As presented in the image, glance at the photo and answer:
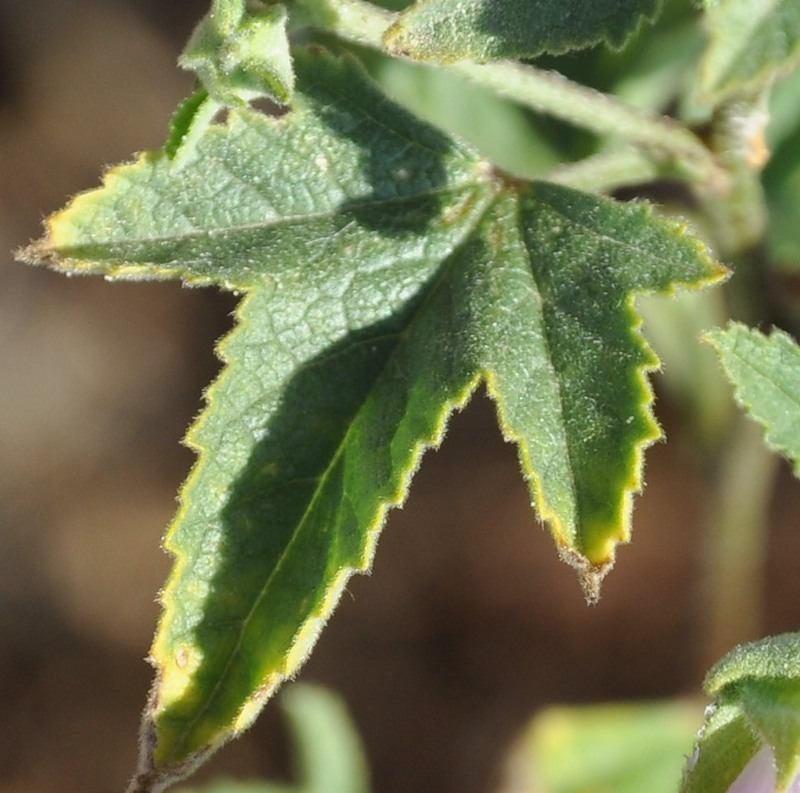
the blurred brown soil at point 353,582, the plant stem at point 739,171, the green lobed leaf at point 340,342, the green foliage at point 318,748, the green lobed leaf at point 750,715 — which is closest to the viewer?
the green lobed leaf at point 750,715

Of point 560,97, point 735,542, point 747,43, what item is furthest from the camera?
point 735,542

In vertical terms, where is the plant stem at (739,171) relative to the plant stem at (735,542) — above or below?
above

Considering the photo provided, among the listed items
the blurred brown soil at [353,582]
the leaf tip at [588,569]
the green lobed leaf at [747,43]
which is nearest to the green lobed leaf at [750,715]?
the leaf tip at [588,569]

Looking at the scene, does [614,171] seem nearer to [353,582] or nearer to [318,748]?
[318,748]

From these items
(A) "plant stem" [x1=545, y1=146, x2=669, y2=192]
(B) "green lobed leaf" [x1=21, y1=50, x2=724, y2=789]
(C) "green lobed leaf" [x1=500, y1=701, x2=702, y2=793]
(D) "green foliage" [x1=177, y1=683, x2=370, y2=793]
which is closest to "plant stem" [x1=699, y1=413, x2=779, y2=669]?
(C) "green lobed leaf" [x1=500, y1=701, x2=702, y2=793]

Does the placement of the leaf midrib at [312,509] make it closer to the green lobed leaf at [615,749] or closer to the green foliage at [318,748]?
the green foliage at [318,748]

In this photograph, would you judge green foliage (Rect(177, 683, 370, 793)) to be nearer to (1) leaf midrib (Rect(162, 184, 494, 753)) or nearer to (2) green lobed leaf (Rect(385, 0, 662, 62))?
(1) leaf midrib (Rect(162, 184, 494, 753))

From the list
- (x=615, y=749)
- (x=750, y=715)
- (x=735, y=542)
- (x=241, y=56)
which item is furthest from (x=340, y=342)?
(x=615, y=749)

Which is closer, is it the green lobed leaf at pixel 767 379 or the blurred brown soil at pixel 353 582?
the green lobed leaf at pixel 767 379
